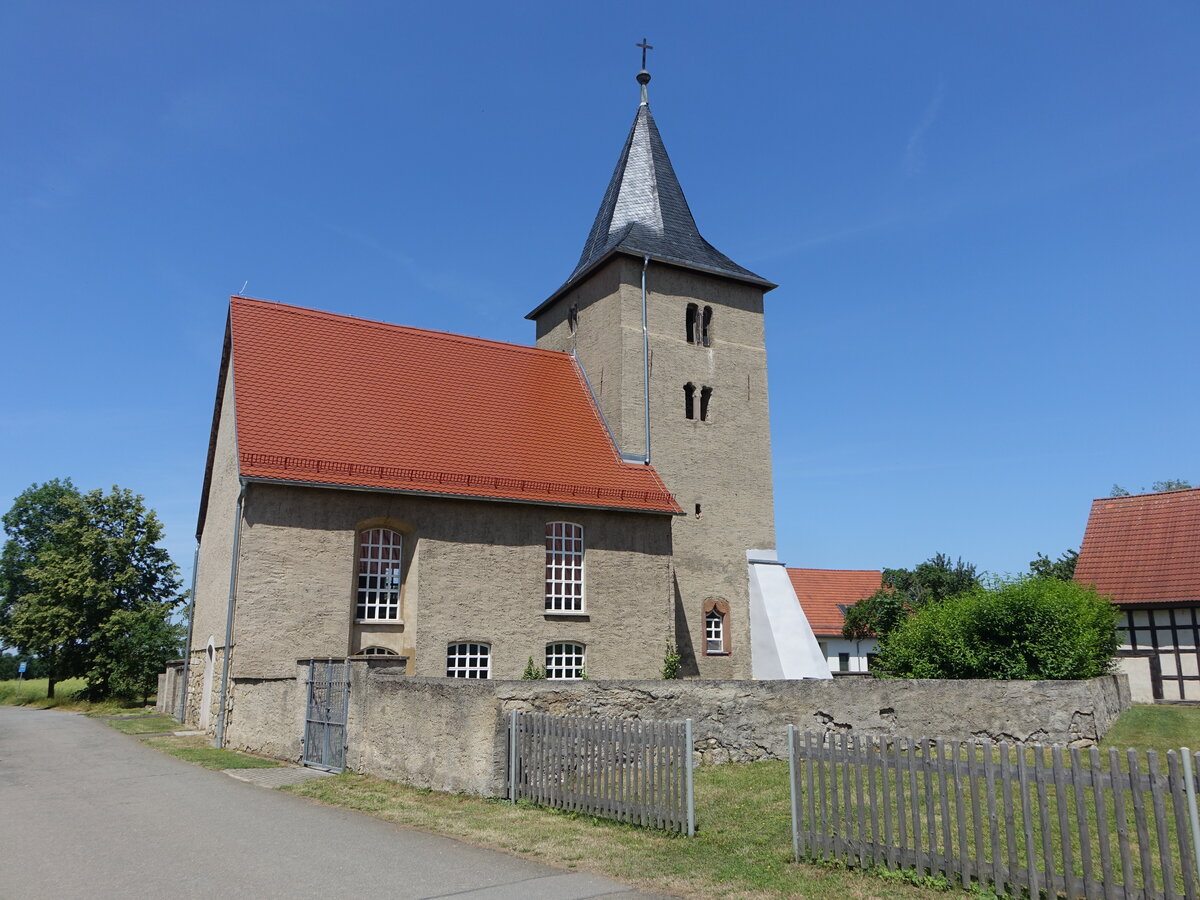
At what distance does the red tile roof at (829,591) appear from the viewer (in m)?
52.8

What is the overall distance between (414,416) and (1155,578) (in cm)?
2200

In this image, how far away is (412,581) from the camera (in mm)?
20547

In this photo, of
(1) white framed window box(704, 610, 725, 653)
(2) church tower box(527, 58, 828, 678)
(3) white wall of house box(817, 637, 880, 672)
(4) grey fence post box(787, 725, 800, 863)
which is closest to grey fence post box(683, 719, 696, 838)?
(4) grey fence post box(787, 725, 800, 863)

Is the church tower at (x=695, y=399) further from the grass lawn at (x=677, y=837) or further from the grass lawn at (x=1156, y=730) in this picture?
the grass lawn at (x=677, y=837)

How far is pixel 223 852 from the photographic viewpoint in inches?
330

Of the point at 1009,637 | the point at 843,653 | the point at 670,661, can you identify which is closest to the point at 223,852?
the point at 670,661

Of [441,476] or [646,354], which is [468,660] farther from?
[646,354]

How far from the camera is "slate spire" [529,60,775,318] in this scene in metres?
27.8

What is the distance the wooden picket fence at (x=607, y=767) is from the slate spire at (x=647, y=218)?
18.3 metres

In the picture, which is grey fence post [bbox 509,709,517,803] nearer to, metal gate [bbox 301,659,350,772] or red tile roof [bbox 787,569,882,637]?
metal gate [bbox 301,659,350,772]

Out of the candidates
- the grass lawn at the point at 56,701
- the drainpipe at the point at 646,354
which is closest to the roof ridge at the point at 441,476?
the drainpipe at the point at 646,354

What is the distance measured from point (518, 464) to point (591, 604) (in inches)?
156

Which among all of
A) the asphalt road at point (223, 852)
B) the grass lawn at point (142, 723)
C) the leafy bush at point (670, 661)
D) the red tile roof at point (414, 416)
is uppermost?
the red tile roof at point (414, 416)

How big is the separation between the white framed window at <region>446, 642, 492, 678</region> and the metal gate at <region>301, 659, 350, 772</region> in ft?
18.8
